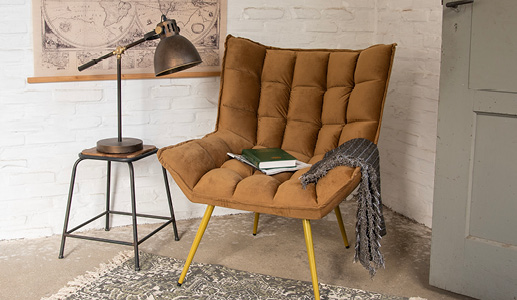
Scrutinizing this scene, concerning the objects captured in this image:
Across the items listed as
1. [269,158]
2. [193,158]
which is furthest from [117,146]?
[269,158]

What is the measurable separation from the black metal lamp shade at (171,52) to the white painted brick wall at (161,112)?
0.52m

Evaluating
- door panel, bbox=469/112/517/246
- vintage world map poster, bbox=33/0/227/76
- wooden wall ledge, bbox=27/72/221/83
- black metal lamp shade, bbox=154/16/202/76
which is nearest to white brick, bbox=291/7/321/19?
vintage world map poster, bbox=33/0/227/76

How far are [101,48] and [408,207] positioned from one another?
1.71 meters

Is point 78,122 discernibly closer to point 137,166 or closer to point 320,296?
point 137,166

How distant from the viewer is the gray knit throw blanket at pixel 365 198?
2.00 metres

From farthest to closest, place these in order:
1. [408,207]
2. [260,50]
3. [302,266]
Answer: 1. [408,207]
2. [260,50]
3. [302,266]

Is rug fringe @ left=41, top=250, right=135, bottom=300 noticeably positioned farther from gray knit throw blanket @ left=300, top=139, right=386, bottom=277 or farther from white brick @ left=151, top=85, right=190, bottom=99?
gray knit throw blanket @ left=300, top=139, right=386, bottom=277

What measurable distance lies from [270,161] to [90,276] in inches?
32.8

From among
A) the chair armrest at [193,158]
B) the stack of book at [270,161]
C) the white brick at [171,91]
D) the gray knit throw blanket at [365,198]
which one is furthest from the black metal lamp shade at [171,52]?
the gray knit throw blanket at [365,198]

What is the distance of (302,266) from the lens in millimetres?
2404

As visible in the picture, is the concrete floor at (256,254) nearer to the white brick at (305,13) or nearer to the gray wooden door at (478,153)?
the gray wooden door at (478,153)

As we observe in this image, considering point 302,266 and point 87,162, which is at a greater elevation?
point 87,162

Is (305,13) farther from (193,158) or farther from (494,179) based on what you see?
(494,179)

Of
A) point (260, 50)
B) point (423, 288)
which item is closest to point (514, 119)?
point (423, 288)
